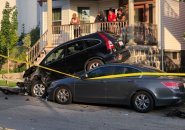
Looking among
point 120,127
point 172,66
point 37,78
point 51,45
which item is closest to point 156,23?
point 172,66

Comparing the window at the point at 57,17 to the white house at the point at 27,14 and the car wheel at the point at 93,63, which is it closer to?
the white house at the point at 27,14

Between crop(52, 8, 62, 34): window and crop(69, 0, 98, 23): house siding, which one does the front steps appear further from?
crop(52, 8, 62, 34): window

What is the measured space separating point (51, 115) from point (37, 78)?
411 centimetres

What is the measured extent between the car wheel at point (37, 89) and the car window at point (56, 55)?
1.04 m

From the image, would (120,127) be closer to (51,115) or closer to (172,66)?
(51,115)

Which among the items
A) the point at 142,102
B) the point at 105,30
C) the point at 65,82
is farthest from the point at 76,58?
the point at 105,30

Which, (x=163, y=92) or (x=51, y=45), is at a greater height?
(x=51, y=45)

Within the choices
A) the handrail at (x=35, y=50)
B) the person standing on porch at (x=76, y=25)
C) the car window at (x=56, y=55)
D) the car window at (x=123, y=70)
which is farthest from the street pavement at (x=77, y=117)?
the person standing on porch at (x=76, y=25)

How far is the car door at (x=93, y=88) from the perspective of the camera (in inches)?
506

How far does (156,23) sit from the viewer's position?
75.4 ft

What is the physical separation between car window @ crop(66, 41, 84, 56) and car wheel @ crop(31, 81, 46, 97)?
159cm

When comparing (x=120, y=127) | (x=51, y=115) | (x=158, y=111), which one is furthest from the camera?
(x=158, y=111)

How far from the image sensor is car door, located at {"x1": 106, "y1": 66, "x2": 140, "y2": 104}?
1234 centimetres

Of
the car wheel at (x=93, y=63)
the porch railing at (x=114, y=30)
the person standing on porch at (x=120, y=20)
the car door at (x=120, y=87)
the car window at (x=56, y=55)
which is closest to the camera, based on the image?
the car door at (x=120, y=87)
